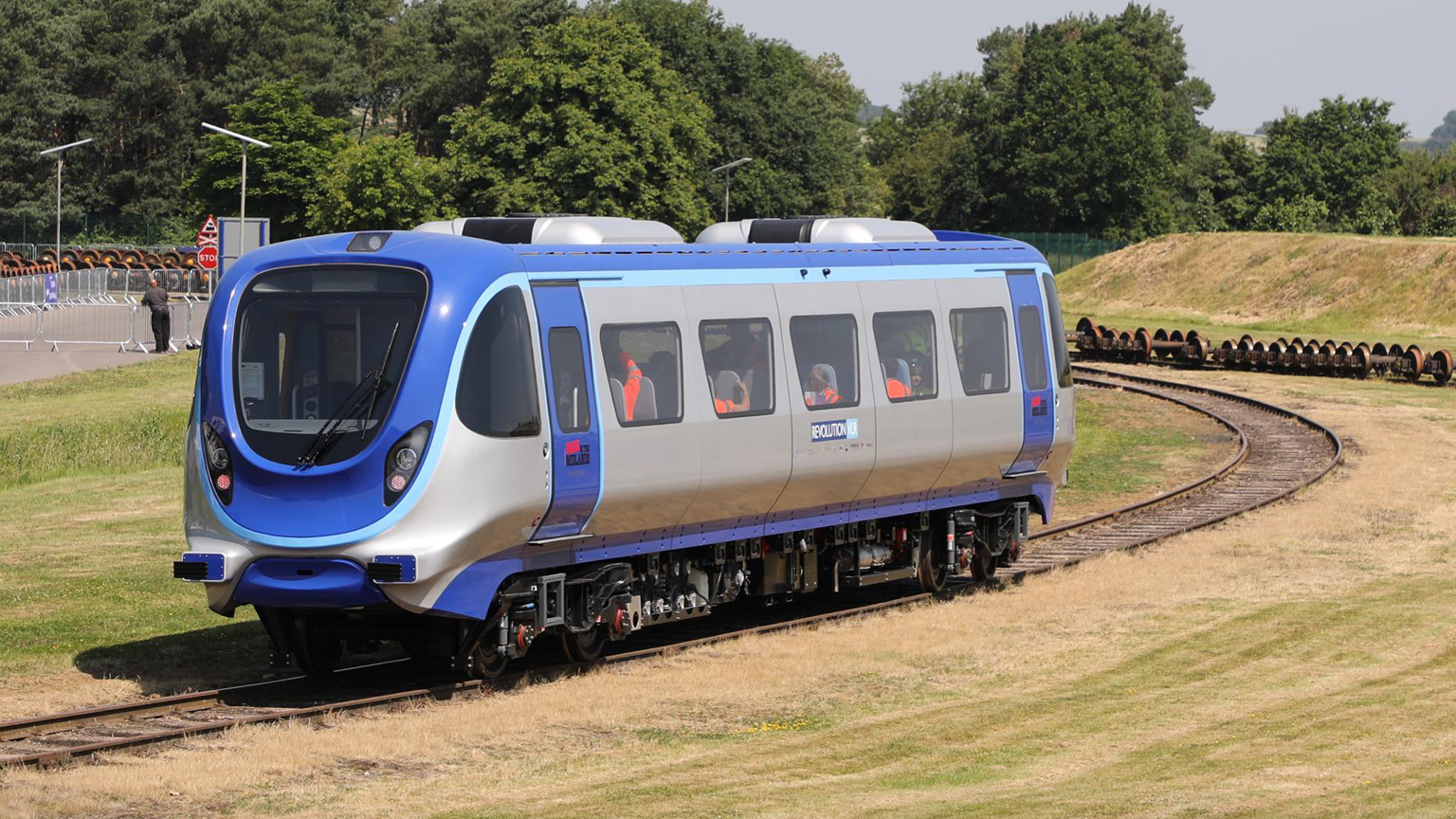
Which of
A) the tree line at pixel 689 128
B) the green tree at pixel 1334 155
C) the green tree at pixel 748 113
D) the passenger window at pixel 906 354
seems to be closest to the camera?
the passenger window at pixel 906 354

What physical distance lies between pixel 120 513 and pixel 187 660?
1224cm

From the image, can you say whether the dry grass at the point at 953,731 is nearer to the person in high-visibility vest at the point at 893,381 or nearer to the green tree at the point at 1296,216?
the person in high-visibility vest at the point at 893,381

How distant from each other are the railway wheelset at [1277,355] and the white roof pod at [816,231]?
3598cm

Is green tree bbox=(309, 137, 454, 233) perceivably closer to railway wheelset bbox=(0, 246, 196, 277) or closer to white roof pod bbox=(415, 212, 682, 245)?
railway wheelset bbox=(0, 246, 196, 277)

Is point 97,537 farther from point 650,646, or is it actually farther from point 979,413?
point 979,413

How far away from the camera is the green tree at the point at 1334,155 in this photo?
4801 inches

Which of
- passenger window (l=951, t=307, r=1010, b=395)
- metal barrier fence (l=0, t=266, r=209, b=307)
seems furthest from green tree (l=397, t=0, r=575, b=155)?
passenger window (l=951, t=307, r=1010, b=395)

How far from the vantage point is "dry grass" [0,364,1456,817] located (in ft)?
37.0

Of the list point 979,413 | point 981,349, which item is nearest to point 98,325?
point 981,349

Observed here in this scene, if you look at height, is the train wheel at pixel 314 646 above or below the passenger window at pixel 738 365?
below

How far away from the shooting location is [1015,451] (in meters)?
20.4

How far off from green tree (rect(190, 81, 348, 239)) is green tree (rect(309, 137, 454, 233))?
1753cm

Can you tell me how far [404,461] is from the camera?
13727 millimetres

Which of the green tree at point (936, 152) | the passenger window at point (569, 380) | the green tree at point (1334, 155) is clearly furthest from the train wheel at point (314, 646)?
the green tree at point (936, 152)
